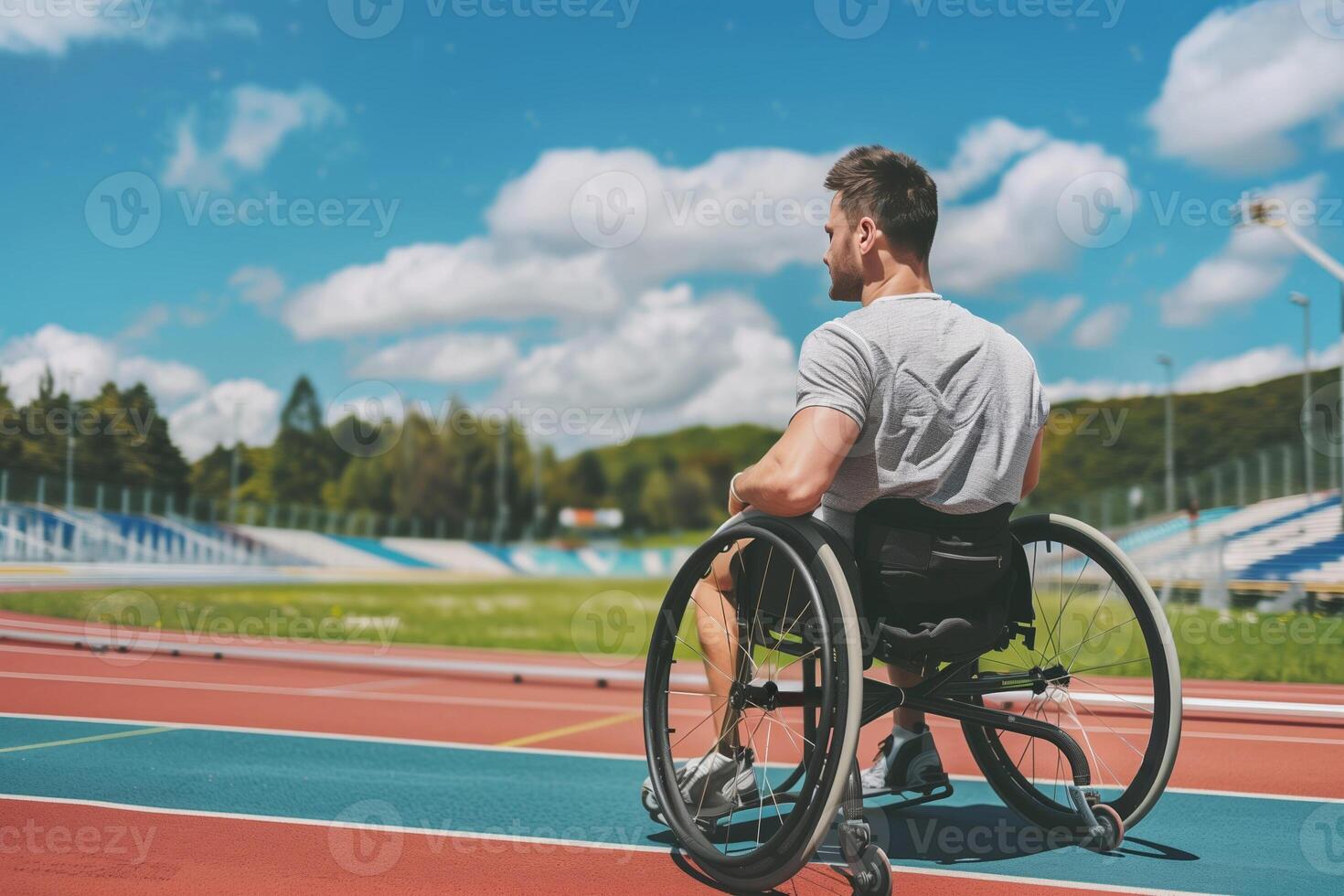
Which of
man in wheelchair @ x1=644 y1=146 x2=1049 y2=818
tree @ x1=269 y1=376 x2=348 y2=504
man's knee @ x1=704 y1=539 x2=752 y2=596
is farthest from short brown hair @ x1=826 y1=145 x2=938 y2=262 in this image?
tree @ x1=269 y1=376 x2=348 y2=504

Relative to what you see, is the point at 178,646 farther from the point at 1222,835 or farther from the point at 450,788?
the point at 1222,835

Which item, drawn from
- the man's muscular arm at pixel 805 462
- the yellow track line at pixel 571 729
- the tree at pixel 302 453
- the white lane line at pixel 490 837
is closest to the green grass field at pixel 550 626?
the yellow track line at pixel 571 729

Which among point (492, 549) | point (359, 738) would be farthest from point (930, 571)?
point (492, 549)

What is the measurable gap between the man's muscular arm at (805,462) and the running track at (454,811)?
3.74 feet

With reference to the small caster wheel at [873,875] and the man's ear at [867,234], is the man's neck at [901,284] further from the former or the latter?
the small caster wheel at [873,875]

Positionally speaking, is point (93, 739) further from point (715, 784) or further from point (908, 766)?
point (908, 766)

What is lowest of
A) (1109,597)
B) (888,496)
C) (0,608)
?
(0,608)

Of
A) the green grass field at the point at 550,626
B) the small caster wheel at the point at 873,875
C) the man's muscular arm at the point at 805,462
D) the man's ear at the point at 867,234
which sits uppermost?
the man's ear at the point at 867,234

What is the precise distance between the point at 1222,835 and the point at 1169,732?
962 millimetres

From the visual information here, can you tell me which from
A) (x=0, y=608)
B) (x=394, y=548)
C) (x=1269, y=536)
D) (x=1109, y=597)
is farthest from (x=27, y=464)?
(x=1109, y=597)

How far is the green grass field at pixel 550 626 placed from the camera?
1009 centimetres

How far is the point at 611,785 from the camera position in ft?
15.3

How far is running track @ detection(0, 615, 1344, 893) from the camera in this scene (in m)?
3.13

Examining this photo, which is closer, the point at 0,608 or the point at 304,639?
the point at 304,639
